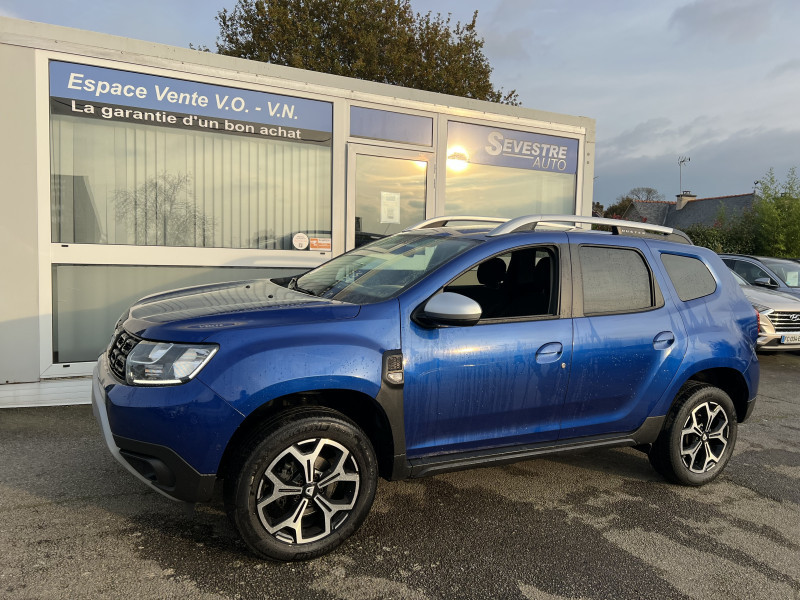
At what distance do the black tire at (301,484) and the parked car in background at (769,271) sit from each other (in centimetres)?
886

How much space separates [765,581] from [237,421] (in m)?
2.62

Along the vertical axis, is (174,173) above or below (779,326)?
above

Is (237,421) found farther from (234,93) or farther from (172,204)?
(234,93)

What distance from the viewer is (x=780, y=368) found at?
865 centimetres

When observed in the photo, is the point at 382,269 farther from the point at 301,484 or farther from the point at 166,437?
the point at 166,437

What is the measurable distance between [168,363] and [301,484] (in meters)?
0.83

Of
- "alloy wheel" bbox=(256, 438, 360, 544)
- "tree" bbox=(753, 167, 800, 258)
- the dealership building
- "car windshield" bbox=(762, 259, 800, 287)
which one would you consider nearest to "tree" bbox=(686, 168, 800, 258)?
"tree" bbox=(753, 167, 800, 258)

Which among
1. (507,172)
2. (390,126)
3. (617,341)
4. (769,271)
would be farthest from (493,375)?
(769,271)

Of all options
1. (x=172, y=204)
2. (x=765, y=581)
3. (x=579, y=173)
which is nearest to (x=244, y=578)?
(x=765, y=581)

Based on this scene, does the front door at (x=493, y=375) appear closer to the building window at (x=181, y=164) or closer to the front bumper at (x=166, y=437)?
the front bumper at (x=166, y=437)

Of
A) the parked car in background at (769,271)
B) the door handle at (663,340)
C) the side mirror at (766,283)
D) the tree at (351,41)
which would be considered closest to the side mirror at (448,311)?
the door handle at (663,340)

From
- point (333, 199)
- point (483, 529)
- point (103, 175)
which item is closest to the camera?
point (483, 529)

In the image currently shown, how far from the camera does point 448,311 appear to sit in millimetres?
2941

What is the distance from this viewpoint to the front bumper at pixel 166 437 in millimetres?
2604
